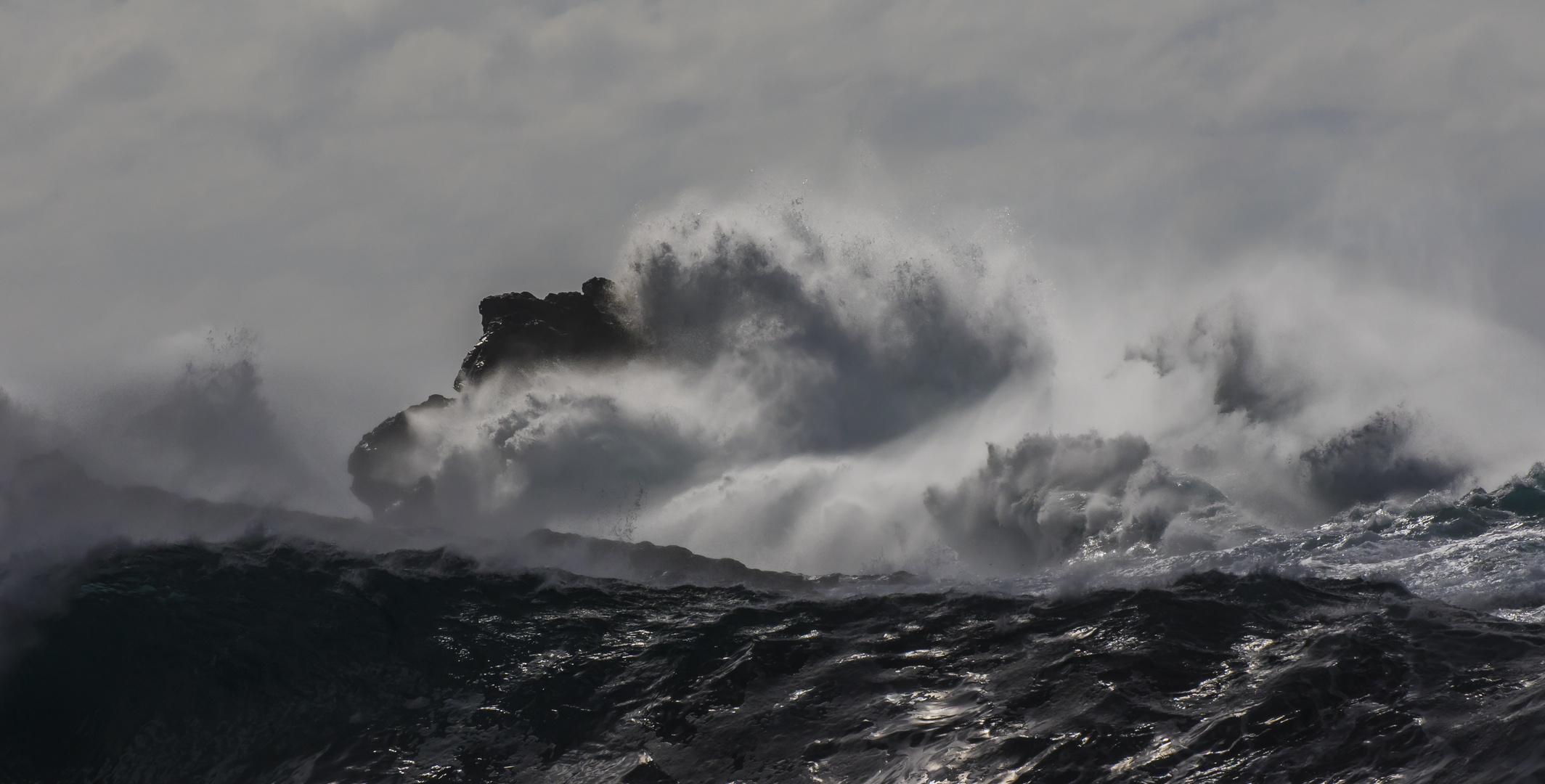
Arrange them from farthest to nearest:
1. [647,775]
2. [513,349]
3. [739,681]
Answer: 1. [513,349]
2. [739,681]
3. [647,775]

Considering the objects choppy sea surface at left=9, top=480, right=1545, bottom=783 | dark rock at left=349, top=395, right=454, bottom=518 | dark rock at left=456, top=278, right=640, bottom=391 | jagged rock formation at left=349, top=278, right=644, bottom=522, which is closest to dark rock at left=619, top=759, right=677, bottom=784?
choppy sea surface at left=9, top=480, right=1545, bottom=783

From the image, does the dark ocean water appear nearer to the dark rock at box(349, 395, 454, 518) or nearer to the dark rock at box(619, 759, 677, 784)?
the dark rock at box(619, 759, 677, 784)

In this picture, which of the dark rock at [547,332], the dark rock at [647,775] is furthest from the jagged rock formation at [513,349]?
the dark rock at [647,775]

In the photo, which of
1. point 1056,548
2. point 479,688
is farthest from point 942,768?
point 1056,548

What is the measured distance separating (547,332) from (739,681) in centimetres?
1962

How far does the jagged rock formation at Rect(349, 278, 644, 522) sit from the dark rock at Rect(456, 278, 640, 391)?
2cm

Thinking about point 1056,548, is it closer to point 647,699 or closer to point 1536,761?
point 647,699

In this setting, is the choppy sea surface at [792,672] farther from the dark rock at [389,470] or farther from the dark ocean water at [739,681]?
the dark rock at [389,470]

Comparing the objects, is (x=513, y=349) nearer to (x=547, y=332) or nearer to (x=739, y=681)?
(x=547, y=332)

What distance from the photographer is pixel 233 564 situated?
17.9m

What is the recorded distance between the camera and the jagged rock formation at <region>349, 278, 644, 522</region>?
29219mm

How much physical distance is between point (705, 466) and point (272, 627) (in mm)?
12545

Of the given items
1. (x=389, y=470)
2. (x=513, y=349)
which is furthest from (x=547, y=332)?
(x=389, y=470)

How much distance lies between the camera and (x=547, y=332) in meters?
31.6
